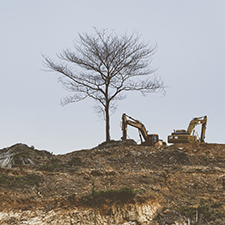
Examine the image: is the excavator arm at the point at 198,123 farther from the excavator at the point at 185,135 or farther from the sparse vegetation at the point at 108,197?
the sparse vegetation at the point at 108,197

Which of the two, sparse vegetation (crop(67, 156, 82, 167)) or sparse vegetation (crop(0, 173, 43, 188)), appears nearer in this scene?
sparse vegetation (crop(0, 173, 43, 188))

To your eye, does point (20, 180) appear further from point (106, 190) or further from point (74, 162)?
point (74, 162)

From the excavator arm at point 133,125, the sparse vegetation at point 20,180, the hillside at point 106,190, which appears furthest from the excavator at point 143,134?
the sparse vegetation at point 20,180

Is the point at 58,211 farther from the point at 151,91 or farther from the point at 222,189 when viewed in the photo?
the point at 151,91

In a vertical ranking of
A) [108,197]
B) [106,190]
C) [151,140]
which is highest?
[151,140]

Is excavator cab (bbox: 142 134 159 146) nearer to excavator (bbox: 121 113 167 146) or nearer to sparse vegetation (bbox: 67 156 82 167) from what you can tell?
excavator (bbox: 121 113 167 146)

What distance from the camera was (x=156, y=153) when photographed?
16.6 meters

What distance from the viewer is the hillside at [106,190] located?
350 inches

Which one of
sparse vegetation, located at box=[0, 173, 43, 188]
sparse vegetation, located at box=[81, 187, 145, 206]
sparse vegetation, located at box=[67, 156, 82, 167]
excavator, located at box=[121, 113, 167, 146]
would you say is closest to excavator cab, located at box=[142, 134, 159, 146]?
excavator, located at box=[121, 113, 167, 146]

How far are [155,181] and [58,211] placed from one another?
14.5ft

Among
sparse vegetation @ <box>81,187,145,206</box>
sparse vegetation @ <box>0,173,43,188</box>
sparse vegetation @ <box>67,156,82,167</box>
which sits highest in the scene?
sparse vegetation @ <box>67,156,82,167</box>

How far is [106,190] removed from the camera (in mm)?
9828

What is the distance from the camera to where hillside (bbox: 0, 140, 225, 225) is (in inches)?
350

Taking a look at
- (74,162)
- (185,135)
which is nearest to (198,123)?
(185,135)
